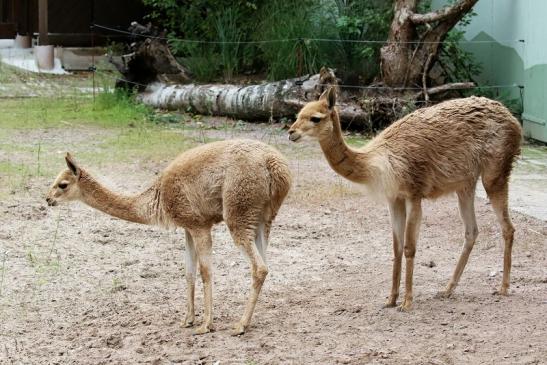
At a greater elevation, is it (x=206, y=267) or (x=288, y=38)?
(x=288, y=38)

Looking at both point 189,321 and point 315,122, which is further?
point 315,122

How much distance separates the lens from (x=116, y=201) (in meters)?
5.98

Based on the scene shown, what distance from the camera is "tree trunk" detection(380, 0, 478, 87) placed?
1233 cm

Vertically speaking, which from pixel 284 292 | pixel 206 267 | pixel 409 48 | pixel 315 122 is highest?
pixel 315 122

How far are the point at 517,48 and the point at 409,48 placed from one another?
5.18ft

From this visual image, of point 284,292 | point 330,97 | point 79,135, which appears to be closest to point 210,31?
point 79,135

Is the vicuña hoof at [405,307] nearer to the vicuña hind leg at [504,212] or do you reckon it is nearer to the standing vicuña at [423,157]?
the standing vicuña at [423,157]

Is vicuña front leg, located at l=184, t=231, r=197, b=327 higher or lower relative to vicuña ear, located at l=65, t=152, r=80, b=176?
lower

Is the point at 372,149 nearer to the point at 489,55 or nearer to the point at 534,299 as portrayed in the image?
the point at 534,299

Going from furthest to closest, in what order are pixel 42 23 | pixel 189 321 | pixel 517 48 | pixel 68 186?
pixel 42 23 < pixel 517 48 < pixel 68 186 < pixel 189 321

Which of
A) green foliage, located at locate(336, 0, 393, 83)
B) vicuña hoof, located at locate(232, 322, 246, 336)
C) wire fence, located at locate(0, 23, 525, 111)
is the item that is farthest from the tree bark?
vicuña hoof, located at locate(232, 322, 246, 336)

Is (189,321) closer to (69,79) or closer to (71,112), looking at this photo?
(71,112)

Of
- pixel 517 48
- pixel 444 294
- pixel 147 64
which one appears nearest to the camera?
pixel 444 294

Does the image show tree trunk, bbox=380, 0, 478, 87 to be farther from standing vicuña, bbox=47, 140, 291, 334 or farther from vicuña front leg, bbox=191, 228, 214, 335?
vicuña front leg, bbox=191, 228, 214, 335
